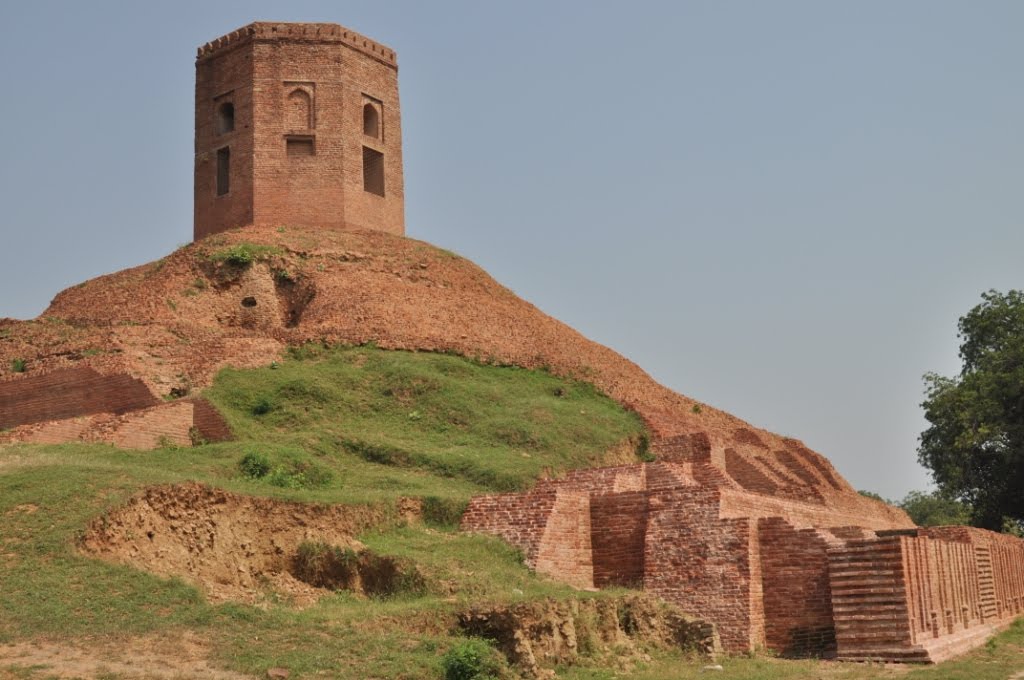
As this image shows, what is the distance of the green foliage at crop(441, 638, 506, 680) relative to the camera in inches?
463

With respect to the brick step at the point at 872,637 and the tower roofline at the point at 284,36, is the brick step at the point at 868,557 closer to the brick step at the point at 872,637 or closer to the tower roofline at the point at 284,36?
the brick step at the point at 872,637

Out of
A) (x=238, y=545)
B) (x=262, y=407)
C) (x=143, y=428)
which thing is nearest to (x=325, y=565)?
(x=238, y=545)

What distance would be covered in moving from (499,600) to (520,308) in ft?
50.6

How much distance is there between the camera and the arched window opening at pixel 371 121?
30953mm

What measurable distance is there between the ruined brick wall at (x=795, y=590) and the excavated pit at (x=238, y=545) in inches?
173

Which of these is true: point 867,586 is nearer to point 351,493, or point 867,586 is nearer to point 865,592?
point 865,592

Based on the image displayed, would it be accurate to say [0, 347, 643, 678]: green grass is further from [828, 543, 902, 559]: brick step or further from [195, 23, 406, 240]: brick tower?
[195, 23, 406, 240]: brick tower

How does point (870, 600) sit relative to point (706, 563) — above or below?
below

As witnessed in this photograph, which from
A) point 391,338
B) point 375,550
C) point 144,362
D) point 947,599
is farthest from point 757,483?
point 144,362

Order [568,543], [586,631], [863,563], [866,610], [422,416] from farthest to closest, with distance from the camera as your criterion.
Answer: [422,416] < [568,543] < [863,563] < [866,610] < [586,631]

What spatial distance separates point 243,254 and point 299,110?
14.4ft

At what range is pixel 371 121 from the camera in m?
31.1

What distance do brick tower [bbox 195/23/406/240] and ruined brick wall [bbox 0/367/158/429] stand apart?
8.64 meters

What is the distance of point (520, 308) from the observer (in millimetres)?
28406
